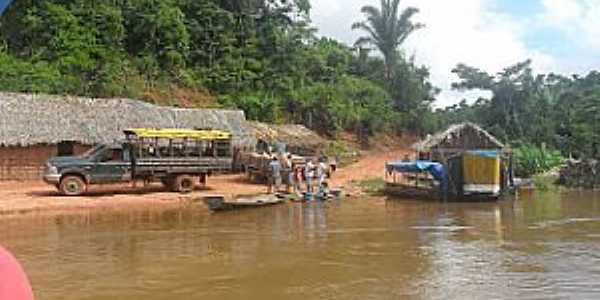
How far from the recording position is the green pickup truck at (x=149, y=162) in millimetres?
26484

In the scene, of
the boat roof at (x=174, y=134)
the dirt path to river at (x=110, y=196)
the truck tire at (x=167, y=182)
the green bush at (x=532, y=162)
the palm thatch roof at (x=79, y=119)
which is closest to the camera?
the dirt path to river at (x=110, y=196)

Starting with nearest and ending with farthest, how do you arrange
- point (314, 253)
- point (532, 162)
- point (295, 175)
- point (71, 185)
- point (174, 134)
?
point (314, 253) → point (71, 185) → point (174, 134) → point (295, 175) → point (532, 162)

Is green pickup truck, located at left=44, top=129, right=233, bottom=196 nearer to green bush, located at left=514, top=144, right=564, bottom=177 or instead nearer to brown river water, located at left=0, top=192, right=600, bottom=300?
brown river water, located at left=0, top=192, right=600, bottom=300

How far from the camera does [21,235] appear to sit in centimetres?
1905

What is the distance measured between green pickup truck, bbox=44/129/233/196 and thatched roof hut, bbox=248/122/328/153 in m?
8.45

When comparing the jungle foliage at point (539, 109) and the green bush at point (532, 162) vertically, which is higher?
the jungle foliage at point (539, 109)

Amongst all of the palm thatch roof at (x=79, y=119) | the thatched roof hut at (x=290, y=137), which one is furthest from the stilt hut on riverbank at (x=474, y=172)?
the palm thatch roof at (x=79, y=119)

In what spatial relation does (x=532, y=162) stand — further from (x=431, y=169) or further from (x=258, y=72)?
(x=258, y=72)

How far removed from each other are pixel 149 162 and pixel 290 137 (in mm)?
13313

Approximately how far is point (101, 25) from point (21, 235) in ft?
90.1

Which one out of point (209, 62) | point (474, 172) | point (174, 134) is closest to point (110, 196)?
point (174, 134)

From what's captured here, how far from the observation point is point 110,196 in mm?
26984

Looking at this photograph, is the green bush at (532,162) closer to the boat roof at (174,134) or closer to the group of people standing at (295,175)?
the group of people standing at (295,175)

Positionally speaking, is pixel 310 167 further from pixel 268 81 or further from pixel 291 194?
pixel 268 81
